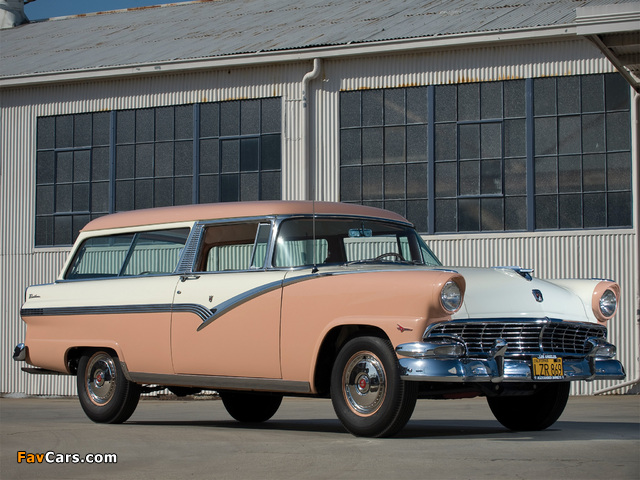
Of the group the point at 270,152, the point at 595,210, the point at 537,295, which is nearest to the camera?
the point at 537,295

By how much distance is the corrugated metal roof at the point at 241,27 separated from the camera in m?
18.5

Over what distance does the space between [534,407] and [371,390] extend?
1.95m

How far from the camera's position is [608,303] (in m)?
8.84

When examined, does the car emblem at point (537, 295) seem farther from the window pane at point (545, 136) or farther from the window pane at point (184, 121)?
the window pane at point (184, 121)

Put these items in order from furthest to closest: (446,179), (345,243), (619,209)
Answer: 1. (446,179)
2. (619,209)
3. (345,243)

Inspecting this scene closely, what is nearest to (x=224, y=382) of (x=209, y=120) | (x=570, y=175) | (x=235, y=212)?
(x=235, y=212)

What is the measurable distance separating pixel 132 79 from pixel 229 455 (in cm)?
1452

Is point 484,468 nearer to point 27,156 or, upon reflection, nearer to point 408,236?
point 408,236

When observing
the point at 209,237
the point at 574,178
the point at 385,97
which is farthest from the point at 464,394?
the point at 385,97

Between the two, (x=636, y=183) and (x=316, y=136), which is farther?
(x=316, y=136)

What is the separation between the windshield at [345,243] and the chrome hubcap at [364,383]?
1151 mm

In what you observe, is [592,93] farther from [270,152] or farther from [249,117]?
[249,117]

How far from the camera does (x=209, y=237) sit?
9.77 metres
